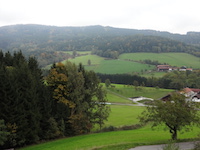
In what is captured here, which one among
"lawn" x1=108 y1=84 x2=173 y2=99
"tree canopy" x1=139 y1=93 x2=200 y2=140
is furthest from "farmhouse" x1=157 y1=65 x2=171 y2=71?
"tree canopy" x1=139 y1=93 x2=200 y2=140

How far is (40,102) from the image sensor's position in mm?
33094

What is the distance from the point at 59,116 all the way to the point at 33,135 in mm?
6636

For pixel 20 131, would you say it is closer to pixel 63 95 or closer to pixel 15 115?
pixel 15 115

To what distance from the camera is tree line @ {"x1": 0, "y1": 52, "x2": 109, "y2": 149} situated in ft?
91.4

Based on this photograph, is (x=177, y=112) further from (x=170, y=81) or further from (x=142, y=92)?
(x=170, y=81)

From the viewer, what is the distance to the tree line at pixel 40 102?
27.9 metres

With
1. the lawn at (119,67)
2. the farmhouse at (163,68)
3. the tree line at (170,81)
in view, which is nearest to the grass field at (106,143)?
the tree line at (170,81)

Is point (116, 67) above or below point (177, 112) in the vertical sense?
below

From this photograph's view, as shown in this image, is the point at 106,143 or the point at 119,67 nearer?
the point at 106,143

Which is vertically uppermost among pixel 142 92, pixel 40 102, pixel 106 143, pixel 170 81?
pixel 40 102

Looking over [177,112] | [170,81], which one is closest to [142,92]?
[170,81]

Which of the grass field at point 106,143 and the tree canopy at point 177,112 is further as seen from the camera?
the grass field at point 106,143

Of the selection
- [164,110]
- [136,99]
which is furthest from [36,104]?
[136,99]

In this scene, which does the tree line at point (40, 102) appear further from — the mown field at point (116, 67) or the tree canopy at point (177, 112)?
the mown field at point (116, 67)
